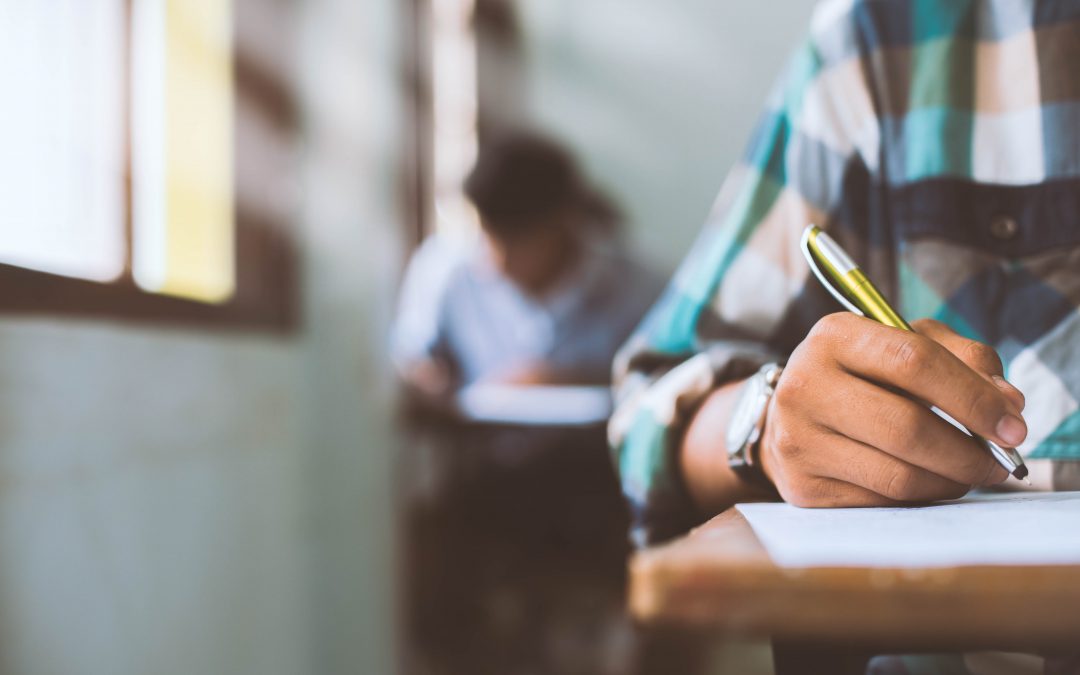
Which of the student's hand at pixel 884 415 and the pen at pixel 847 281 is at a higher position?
the pen at pixel 847 281

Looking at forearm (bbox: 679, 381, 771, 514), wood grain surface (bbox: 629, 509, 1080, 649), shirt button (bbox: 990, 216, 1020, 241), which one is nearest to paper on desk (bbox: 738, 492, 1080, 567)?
wood grain surface (bbox: 629, 509, 1080, 649)

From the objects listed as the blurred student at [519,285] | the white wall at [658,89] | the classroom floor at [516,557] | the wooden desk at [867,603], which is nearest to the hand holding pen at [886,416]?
the wooden desk at [867,603]

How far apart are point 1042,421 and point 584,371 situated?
128cm

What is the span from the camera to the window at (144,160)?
2.48 ft

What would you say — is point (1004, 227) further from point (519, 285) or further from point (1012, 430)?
point (519, 285)

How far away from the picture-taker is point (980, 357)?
1.18ft

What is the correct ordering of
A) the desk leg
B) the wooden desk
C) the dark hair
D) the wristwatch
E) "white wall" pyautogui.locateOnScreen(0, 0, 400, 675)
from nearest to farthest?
the wooden desk, the desk leg, the wristwatch, "white wall" pyautogui.locateOnScreen(0, 0, 400, 675), the dark hair

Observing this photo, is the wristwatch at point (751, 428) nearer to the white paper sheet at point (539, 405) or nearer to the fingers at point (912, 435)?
the fingers at point (912, 435)

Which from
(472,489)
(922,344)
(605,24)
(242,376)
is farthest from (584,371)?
(922,344)

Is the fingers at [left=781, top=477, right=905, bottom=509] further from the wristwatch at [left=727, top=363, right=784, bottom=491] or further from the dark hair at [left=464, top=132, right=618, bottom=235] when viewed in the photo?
the dark hair at [left=464, top=132, right=618, bottom=235]

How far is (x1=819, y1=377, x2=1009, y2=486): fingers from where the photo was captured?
0.34 meters

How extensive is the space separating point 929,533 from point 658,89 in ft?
6.91

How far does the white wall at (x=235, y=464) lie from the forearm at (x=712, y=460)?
21.7 inches

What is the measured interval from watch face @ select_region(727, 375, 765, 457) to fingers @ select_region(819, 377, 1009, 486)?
9 centimetres
